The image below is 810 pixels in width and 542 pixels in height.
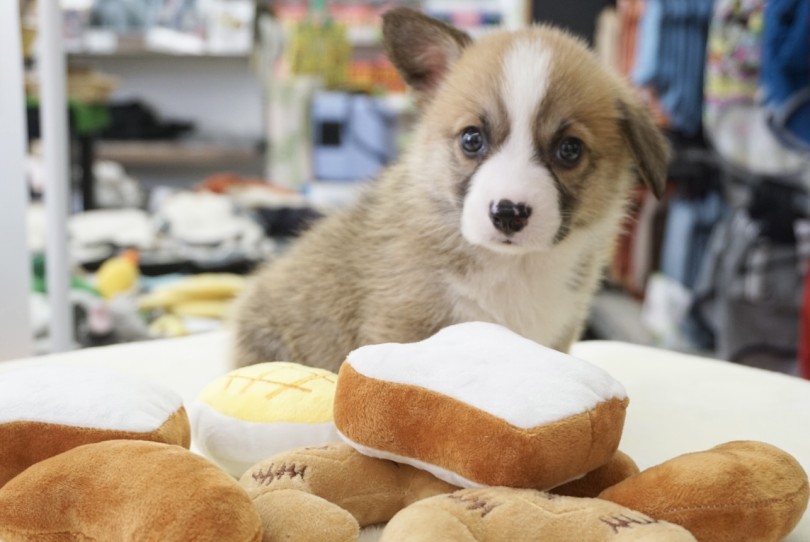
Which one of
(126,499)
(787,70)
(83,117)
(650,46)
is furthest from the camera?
(83,117)

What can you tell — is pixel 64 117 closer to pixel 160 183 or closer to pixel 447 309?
pixel 447 309

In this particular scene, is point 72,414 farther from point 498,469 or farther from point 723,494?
point 723,494

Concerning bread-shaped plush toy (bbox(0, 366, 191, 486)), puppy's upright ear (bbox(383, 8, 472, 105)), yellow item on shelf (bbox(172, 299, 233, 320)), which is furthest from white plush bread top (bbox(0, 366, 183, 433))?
yellow item on shelf (bbox(172, 299, 233, 320))

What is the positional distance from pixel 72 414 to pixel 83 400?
20 mm

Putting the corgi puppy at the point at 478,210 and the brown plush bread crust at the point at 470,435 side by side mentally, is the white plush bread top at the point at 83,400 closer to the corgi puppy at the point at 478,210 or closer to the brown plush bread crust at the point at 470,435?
the brown plush bread crust at the point at 470,435

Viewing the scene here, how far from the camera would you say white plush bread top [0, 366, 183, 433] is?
767mm

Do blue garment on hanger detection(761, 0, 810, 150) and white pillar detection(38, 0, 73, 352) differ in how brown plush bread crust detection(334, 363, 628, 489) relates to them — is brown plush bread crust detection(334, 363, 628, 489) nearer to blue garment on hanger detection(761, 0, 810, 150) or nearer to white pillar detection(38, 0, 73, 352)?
white pillar detection(38, 0, 73, 352)

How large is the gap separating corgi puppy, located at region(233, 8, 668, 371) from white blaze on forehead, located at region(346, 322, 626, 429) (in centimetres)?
35

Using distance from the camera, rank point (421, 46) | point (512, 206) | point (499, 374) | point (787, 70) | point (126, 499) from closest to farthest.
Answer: point (126, 499), point (499, 374), point (512, 206), point (421, 46), point (787, 70)

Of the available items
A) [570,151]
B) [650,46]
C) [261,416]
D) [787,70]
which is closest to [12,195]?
[261,416]

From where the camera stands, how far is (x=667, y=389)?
55.8 inches

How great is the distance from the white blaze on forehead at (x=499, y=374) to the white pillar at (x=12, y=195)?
969 mm

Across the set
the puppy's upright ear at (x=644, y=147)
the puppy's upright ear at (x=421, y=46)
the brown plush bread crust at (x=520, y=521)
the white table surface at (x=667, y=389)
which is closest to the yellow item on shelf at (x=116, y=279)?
the white table surface at (x=667, y=389)

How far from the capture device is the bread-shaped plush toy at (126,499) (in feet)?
1.98
